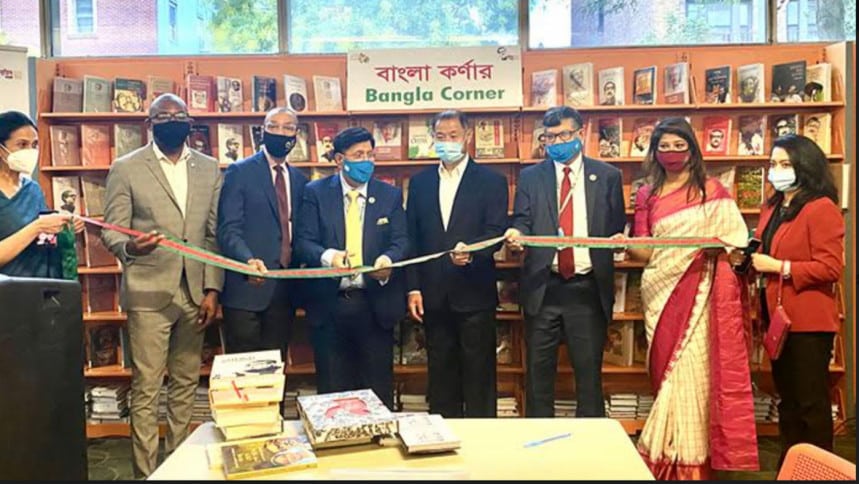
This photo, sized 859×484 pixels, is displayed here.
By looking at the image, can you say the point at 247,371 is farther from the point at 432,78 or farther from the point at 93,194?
the point at 93,194

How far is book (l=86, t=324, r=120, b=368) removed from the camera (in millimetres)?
4492

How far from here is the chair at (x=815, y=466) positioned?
1.58 meters

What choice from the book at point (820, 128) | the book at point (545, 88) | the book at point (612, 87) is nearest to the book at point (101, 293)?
the book at point (545, 88)

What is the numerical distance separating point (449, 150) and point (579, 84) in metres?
1.31

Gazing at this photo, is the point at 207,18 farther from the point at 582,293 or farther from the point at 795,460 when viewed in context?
the point at 795,460

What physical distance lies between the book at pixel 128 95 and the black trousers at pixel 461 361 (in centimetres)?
236

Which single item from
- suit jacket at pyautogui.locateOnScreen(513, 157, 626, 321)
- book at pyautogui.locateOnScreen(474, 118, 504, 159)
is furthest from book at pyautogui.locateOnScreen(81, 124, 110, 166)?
suit jacket at pyautogui.locateOnScreen(513, 157, 626, 321)

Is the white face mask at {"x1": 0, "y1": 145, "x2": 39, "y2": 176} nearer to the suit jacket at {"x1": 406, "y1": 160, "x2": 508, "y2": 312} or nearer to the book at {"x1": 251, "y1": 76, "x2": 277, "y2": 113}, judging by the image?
the book at {"x1": 251, "y1": 76, "x2": 277, "y2": 113}

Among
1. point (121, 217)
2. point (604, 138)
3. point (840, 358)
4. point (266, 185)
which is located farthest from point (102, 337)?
point (840, 358)

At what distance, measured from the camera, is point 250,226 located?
345 centimetres

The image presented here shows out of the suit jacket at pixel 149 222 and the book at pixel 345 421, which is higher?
the suit jacket at pixel 149 222

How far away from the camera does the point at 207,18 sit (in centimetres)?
474

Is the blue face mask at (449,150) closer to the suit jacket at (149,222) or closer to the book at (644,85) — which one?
the suit jacket at (149,222)

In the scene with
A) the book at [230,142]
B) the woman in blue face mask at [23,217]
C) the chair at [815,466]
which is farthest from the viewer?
the book at [230,142]
